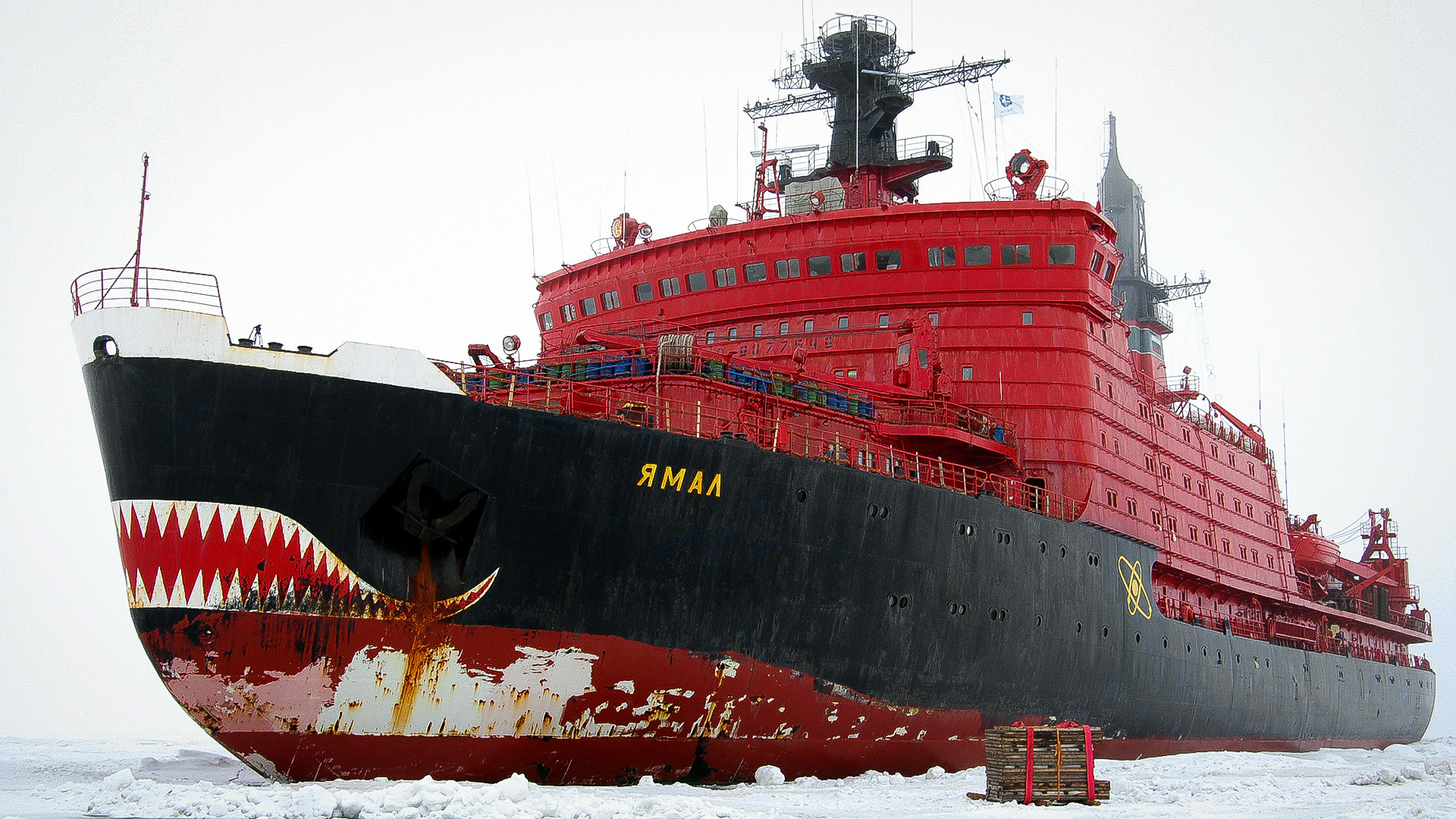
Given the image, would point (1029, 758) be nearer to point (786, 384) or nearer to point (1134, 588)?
point (786, 384)

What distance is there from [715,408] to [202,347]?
6.55 meters

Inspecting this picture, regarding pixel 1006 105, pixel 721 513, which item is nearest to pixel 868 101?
pixel 1006 105

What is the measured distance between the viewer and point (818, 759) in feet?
51.2

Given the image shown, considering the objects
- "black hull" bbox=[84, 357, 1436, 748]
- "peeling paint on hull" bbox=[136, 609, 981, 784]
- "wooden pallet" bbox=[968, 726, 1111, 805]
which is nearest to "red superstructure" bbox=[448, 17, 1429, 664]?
"black hull" bbox=[84, 357, 1436, 748]

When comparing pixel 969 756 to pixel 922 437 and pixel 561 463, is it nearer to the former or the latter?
pixel 922 437

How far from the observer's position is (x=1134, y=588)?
21.6 meters

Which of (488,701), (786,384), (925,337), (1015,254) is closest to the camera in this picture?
(488,701)

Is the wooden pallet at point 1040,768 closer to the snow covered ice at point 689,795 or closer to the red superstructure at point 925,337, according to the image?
the snow covered ice at point 689,795

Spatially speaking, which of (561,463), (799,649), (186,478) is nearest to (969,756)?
(799,649)

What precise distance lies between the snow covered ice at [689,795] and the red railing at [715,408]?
4327mm

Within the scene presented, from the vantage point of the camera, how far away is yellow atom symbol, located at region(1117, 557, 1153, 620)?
21.2 meters

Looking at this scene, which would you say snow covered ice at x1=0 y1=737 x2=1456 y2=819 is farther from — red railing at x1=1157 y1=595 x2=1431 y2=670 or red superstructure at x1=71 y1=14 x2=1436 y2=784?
red railing at x1=1157 y1=595 x2=1431 y2=670

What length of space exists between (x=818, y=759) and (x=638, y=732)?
3.03m

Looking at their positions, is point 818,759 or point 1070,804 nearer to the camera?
point 1070,804
